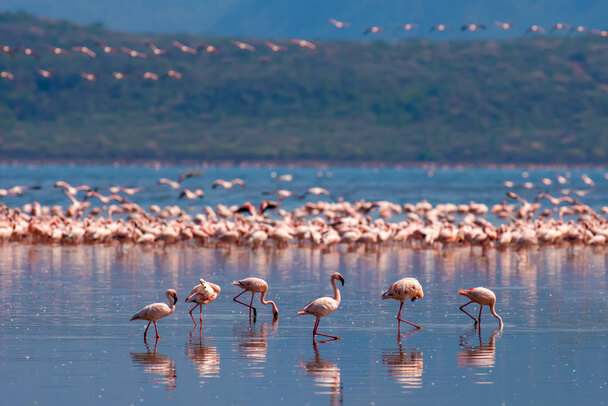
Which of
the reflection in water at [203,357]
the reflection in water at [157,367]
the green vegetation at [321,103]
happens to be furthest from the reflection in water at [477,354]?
the green vegetation at [321,103]

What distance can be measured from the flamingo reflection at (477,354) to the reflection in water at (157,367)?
3.67 m

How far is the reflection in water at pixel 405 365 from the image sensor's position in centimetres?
1451

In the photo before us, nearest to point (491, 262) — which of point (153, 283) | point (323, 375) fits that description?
point (153, 283)

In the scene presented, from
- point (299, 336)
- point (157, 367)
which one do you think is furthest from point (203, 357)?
point (299, 336)

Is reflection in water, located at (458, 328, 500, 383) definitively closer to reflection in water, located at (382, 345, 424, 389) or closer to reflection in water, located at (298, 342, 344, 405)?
reflection in water, located at (382, 345, 424, 389)

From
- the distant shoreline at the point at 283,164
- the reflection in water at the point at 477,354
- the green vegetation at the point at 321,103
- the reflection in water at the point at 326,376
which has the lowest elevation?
the reflection in water at the point at 326,376

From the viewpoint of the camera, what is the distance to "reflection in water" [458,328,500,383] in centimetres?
1559

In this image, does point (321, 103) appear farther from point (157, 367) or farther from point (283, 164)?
point (157, 367)

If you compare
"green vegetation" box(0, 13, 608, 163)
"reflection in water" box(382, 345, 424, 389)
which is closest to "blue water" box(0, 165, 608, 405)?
"reflection in water" box(382, 345, 424, 389)

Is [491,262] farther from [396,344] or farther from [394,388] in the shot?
[394,388]

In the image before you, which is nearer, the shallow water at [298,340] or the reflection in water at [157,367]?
the shallow water at [298,340]

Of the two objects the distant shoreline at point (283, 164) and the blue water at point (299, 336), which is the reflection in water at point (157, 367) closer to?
the blue water at point (299, 336)

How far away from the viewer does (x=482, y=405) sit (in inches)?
526

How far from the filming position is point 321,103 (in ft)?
551
